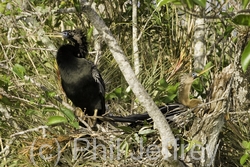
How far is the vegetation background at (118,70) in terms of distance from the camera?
3.56 metres

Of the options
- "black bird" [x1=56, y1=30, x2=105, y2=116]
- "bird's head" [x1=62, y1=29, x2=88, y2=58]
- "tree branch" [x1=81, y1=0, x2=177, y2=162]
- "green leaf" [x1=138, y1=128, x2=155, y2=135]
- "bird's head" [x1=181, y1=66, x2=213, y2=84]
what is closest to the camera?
"tree branch" [x1=81, y1=0, x2=177, y2=162]

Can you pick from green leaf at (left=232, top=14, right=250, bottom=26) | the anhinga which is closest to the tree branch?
green leaf at (left=232, top=14, right=250, bottom=26)

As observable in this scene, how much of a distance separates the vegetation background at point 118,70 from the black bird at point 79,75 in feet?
0.40

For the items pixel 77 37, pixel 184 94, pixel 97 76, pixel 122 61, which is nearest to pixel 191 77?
pixel 184 94

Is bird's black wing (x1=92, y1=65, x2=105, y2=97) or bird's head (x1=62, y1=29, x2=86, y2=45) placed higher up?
bird's head (x1=62, y1=29, x2=86, y2=45)

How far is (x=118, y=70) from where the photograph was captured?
4754mm

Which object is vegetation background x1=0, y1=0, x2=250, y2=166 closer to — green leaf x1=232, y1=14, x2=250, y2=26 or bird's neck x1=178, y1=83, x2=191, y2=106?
bird's neck x1=178, y1=83, x2=191, y2=106

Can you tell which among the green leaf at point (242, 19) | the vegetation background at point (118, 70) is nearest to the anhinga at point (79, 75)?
the vegetation background at point (118, 70)

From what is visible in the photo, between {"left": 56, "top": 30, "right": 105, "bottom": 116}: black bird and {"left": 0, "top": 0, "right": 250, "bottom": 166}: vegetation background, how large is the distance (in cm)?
12

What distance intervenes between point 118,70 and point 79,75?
0.73 m

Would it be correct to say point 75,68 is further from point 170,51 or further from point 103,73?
point 170,51

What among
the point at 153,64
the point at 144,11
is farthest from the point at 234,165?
the point at 144,11

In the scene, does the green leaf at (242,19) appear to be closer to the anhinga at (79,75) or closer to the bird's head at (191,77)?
the bird's head at (191,77)

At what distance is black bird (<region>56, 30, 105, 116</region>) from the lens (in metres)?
4.08
